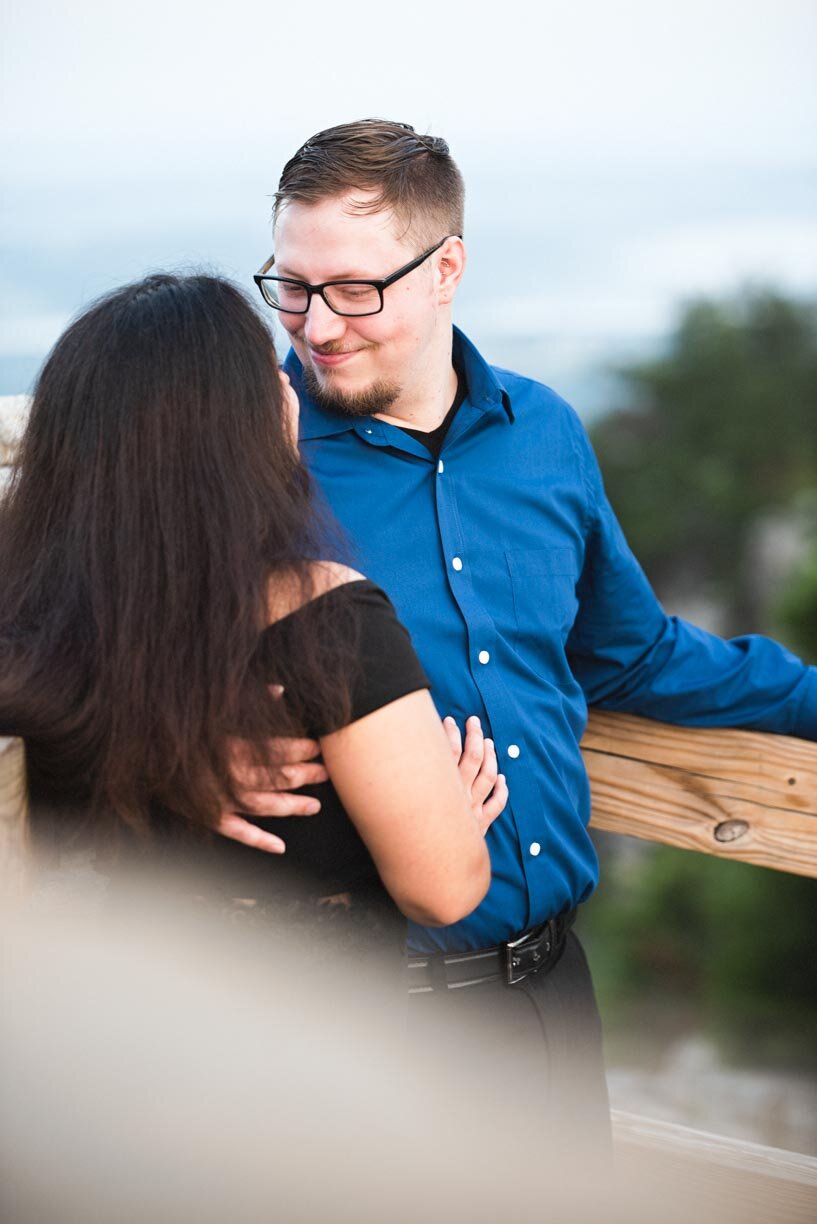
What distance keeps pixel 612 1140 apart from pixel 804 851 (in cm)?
50

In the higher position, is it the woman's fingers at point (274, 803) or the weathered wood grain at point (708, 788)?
the woman's fingers at point (274, 803)

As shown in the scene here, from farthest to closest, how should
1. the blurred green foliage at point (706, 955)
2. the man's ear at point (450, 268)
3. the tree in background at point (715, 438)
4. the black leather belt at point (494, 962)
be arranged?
1. the tree in background at point (715, 438)
2. the blurred green foliage at point (706, 955)
3. the man's ear at point (450, 268)
4. the black leather belt at point (494, 962)

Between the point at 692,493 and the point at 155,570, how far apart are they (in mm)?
9691

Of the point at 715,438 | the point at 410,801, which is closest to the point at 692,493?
the point at 715,438

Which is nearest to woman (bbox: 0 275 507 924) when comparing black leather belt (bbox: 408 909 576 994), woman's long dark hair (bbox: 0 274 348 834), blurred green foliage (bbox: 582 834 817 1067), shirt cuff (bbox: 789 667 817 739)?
woman's long dark hair (bbox: 0 274 348 834)

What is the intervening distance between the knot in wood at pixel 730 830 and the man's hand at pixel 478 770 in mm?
429

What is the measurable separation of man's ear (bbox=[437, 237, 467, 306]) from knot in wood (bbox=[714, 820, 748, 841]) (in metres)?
0.83

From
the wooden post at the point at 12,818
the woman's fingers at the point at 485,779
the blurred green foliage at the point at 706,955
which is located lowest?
the blurred green foliage at the point at 706,955

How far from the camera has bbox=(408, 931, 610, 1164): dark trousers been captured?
1.53 meters

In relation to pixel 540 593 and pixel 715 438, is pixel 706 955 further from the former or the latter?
pixel 715 438

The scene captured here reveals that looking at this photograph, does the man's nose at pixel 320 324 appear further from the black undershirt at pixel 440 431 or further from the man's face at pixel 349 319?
the black undershirt at pixel 440 431

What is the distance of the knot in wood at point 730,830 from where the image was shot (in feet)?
5.46

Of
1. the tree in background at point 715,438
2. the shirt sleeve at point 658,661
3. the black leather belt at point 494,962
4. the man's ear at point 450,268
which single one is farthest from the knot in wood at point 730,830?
the tree in background at point 715,438

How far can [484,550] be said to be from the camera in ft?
5.28
